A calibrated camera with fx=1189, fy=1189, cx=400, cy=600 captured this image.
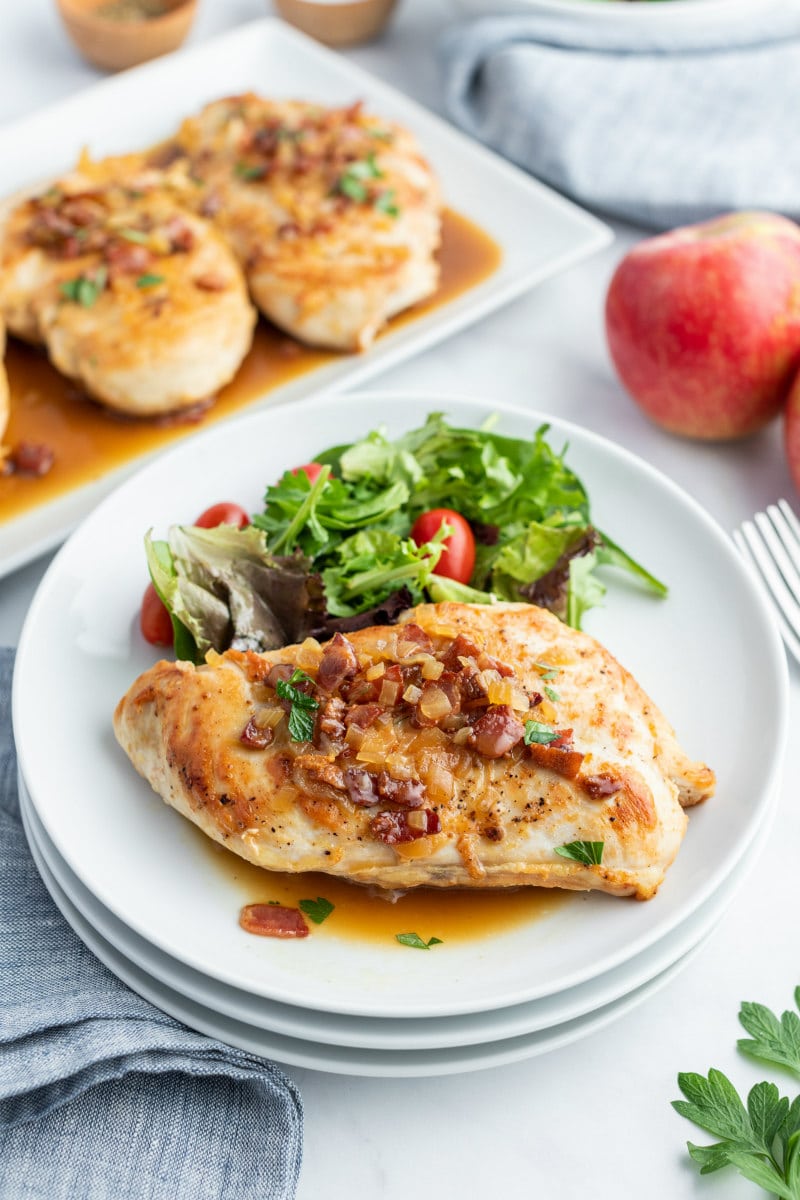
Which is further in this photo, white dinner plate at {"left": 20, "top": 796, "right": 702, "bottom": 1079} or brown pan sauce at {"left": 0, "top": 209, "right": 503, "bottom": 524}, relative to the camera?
brown pan sauce at {"left": 0, "top": 209, "right": 503, "bottom": 524}

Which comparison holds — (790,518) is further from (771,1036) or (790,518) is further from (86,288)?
(86,288)

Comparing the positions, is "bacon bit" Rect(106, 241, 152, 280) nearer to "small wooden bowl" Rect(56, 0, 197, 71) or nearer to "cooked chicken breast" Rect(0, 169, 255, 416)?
"cooked chicken breast" Rect(0, 169, 255, 416)

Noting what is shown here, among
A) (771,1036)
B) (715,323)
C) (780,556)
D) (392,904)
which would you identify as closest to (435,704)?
(392,904)

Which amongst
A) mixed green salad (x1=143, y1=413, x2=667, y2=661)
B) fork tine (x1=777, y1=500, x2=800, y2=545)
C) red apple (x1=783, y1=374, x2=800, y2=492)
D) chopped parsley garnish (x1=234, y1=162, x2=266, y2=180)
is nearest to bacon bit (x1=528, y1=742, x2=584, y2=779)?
mixed green salad (x1=143, y1=413, x2=667, y2=661)

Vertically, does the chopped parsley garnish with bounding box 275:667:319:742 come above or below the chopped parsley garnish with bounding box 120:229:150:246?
below

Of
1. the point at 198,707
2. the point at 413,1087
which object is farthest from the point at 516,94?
the point at 413,1087

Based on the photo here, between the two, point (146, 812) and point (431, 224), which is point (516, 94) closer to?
point (431, 224)
